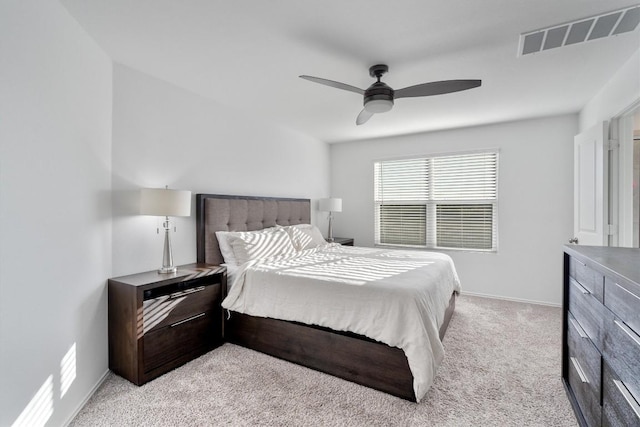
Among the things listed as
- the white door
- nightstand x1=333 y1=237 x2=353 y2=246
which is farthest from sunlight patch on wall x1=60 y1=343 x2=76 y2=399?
the white door

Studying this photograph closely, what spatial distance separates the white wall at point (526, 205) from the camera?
390 centimetres

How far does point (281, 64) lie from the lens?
2.48 meters

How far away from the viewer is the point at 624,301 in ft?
3.74

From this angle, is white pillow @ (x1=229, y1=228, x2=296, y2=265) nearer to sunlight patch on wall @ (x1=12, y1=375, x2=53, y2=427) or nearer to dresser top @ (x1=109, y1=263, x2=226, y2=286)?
dresser top @ (x1=109, y1=263, x2=226, y2=286)

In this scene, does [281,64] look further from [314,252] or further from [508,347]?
[508,347]

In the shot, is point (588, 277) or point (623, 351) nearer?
point (623, 351)

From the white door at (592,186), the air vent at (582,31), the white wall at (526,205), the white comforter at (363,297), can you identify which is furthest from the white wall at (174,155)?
the white door at (592,186)

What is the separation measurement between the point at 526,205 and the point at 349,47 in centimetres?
341

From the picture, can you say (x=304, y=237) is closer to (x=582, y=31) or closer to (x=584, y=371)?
(x=584, y=371)

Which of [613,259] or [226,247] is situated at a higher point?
[613,259]

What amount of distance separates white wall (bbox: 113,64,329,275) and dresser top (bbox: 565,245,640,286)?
3.09m

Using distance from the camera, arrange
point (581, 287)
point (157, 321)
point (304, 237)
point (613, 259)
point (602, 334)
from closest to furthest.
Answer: point (602, 334), point (613, 259), point (581, 287), point (157, 321), point (304, 237)

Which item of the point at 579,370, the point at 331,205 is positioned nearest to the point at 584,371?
the point at 579,370

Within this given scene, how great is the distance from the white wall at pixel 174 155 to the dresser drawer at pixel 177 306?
0.50 metres
